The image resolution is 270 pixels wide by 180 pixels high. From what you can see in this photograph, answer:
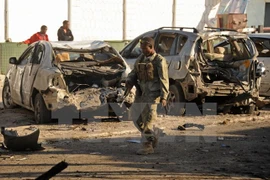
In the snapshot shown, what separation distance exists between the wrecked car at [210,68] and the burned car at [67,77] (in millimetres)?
1290

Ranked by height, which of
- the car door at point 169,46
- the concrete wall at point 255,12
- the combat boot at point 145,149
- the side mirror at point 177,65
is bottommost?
the combat boot at point 145,149

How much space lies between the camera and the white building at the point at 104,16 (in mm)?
19656

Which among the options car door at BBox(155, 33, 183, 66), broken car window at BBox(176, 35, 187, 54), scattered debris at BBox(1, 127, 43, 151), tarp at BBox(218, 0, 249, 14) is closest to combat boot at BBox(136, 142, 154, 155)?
scattered debris at BBox(1, 127, 43, 151)

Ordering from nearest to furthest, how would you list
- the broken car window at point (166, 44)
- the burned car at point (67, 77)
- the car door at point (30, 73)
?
the burned car at point (67, 77) → the car door at point (30, 73) → the broken car window at point (166, 44)

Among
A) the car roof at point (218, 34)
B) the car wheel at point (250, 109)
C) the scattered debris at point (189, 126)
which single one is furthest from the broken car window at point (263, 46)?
the scattered debris at point (189, 126)

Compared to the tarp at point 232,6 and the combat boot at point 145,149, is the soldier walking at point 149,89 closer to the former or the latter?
the combat boot at point 145,149

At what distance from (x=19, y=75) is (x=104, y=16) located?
10725 millimetres

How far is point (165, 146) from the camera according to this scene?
8891mm

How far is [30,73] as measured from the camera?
36.6 ft

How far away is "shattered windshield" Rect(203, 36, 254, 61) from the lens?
12398 millimetres

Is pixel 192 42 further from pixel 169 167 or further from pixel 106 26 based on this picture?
pixel 106 26

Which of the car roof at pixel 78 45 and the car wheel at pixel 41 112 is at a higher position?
the car roof at pixel 78 45

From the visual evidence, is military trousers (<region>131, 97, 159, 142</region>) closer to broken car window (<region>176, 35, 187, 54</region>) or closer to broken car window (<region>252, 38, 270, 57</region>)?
broken car window (<region>176, 35, 187, 54</region>)

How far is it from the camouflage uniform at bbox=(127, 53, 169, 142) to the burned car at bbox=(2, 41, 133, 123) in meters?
2.14
